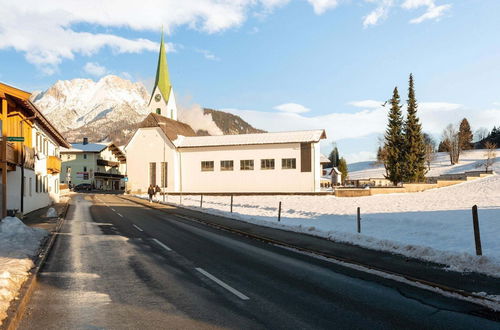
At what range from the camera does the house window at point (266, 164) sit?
52500 mm

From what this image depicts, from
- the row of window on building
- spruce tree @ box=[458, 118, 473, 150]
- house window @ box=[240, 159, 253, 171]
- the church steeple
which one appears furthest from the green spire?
spruce tree @ box=[458, 118, 473, 150]

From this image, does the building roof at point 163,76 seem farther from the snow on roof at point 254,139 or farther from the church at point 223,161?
the snow on roof at point 254,139

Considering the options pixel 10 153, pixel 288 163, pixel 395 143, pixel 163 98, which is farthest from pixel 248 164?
pixel 10 153

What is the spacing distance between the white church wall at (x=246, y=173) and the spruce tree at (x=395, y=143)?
47.8ft

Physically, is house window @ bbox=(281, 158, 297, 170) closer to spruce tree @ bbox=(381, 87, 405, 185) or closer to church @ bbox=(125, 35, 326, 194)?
church @ bbox=(125, 35, 326, 194)

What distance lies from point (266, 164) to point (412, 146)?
2209 centimetres

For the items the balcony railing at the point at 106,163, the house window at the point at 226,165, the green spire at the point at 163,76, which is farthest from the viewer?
the balcony railing at the point at 106,163

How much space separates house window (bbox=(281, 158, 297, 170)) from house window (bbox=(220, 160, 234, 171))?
7.12 meters

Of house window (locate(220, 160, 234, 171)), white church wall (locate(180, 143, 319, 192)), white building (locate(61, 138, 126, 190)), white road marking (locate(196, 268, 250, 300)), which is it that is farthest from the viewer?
white building (locate(61, 138, 126, 190))

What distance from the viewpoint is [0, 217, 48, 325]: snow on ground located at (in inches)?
257

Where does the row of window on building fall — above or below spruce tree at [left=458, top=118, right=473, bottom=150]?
below

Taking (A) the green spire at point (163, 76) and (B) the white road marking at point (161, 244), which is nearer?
(B) the white road marking at point (161, 244)

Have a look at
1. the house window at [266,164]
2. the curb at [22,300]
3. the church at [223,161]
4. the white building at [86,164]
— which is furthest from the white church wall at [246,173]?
the curb at [22,300]

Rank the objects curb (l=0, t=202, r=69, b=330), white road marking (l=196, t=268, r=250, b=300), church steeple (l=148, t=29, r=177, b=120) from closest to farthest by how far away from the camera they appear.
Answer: curb (l=0, t=202, r=69, b=330)
white road marking (l=196, t=268, r=250, b=300)
church steeple (l=148, t=29, r=177, b=120)
